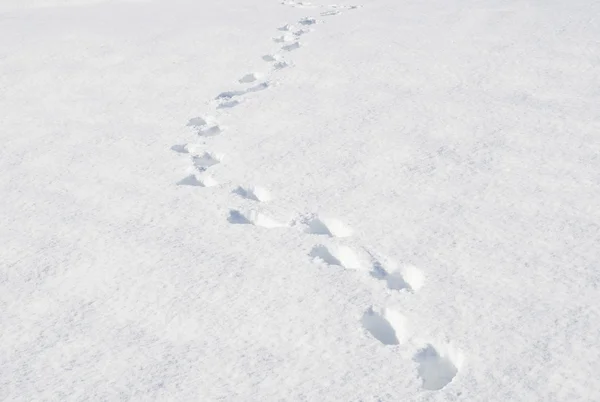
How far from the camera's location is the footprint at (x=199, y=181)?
2.90m

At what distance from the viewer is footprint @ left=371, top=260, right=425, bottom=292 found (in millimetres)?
2166

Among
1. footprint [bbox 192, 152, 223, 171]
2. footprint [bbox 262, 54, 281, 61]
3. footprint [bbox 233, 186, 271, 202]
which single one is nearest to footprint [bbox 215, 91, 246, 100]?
footprint [bbox 262, 54, 281, 61]

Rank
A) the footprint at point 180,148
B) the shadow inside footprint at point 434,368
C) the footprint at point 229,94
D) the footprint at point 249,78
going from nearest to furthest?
the shadow inside footprint at point 434,368 → the footprint at point 180,148 → the footprint at point 229,94 → the footprint at point 249,78

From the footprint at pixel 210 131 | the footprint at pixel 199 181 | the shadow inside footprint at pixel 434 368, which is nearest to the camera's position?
the shadow inside footprint at pixel 434 368

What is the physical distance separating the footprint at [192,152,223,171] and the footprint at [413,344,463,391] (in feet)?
4.93

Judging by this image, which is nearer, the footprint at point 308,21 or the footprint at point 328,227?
the footprint at point 328,227

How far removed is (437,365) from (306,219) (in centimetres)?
87

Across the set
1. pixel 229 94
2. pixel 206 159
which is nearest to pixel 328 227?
pixel 206 159

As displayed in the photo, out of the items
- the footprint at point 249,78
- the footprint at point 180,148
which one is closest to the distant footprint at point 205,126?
the footprint at point 180,148

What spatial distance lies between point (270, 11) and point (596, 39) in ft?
8.31

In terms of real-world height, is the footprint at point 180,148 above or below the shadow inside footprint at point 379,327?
below

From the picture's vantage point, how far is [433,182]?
2787 millimetres

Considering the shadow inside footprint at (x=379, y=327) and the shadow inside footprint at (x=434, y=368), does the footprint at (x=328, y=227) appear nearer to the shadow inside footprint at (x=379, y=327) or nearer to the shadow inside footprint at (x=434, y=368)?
the shadow inside footprint at (x=379, y=327)

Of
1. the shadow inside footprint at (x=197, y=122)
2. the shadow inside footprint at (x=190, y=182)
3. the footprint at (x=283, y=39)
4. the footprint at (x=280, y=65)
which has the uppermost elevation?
the shadow inside footprint at (x=190, y=182)
